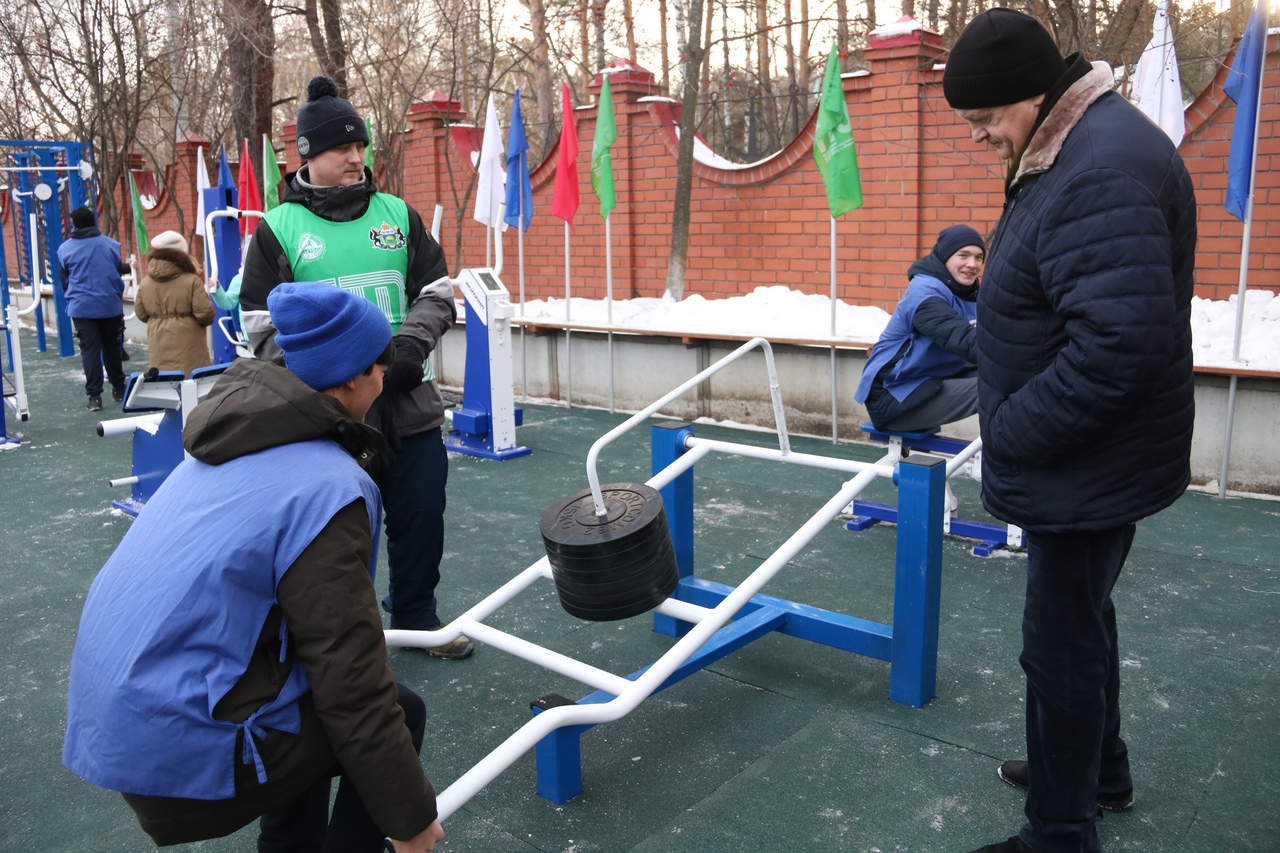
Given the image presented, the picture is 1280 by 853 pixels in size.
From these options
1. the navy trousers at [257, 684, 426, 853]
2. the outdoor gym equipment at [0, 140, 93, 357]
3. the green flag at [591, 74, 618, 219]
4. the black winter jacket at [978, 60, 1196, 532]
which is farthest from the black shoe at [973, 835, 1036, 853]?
the outdoor gym equipment at [0, 140, 93, 357]

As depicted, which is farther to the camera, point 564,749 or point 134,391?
point 134,391

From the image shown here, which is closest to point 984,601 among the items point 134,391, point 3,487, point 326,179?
point 326,179

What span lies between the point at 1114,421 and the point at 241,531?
1.55 metres

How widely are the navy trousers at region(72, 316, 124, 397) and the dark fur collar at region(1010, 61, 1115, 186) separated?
29.2ft

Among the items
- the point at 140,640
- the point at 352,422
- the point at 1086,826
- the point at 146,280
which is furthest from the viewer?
the point at 146,280

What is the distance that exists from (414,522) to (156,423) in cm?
267

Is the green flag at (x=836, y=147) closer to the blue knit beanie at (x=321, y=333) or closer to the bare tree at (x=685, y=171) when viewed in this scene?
the bare tree at (x=685, y=171)

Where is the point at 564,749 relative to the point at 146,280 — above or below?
below

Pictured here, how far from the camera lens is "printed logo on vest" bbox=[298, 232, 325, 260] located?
323cm

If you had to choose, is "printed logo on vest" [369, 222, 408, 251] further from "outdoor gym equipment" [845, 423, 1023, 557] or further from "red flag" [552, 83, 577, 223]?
"red flag" [552, 83, 577, 223]

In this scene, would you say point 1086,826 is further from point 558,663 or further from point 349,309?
point 349,309

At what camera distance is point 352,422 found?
1.74 m

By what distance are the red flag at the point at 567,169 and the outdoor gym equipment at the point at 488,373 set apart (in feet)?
6.75

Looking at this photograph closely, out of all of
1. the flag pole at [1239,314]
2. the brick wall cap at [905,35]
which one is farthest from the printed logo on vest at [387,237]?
the brick wall cap at [905,35]
